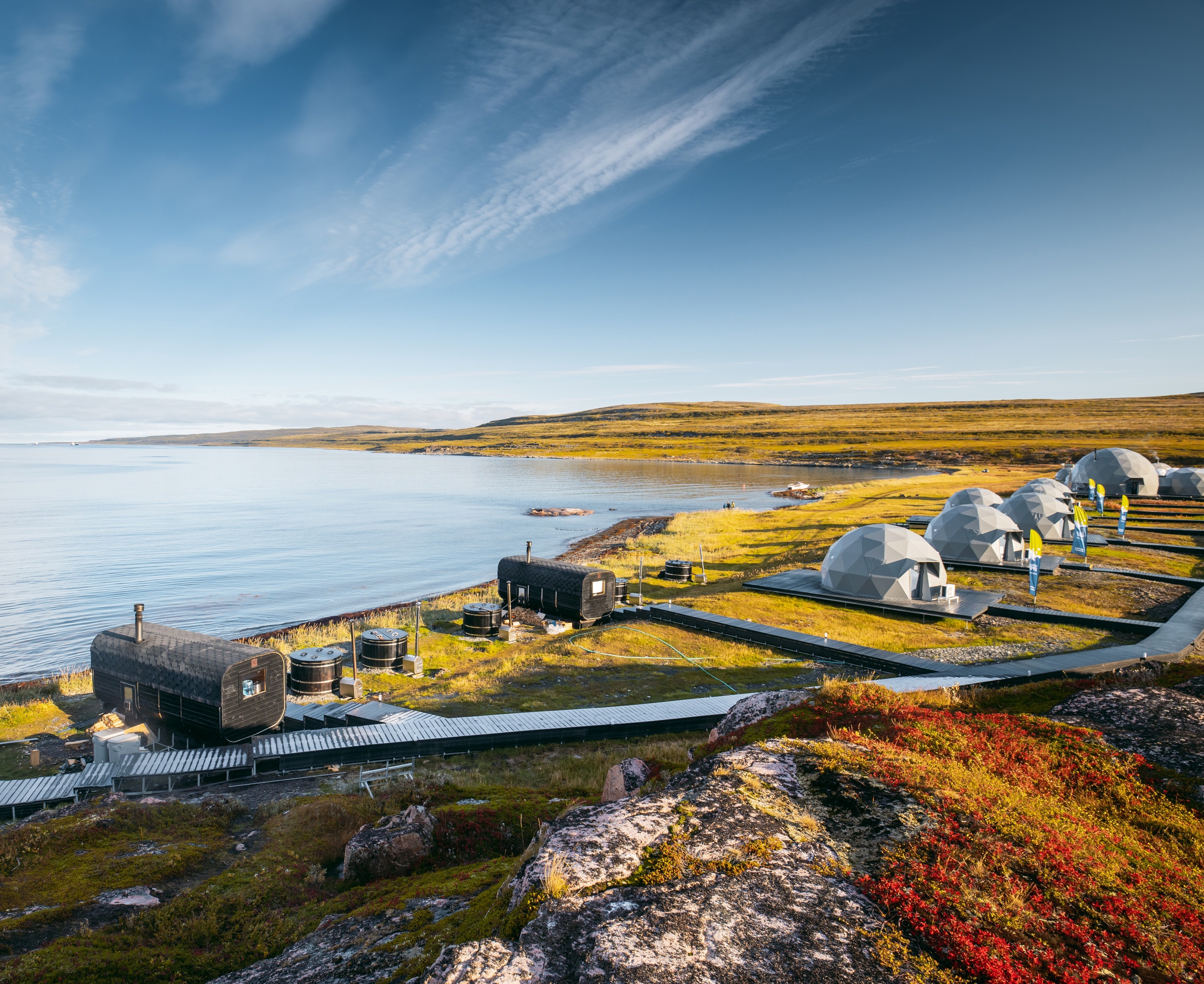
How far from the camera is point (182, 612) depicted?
4375cm

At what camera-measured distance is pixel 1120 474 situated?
78125 mm

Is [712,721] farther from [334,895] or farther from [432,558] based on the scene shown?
[432,558]

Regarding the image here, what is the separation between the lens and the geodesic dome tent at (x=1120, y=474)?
254ft

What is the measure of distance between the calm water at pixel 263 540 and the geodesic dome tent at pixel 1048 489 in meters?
41.2

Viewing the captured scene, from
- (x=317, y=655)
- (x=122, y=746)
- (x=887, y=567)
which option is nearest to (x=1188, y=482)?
(x=887, y=567)

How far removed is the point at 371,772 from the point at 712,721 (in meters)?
10.3

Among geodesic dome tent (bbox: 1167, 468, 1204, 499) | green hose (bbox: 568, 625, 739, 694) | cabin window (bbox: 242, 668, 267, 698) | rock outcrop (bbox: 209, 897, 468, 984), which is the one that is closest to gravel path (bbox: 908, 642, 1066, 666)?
green hose (bbox: 568, 625, 739, 694)

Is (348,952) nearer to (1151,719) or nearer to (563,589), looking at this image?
(1151,719)

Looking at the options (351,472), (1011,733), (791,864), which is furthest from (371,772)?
(351,472)

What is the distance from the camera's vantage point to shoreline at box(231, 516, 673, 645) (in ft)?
Result: 134

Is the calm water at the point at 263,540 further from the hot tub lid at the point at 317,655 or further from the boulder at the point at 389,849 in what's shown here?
the boulder at the point at 389,849

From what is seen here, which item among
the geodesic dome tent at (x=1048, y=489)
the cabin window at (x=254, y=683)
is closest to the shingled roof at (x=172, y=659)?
the cabin window at (x=254, y=683)

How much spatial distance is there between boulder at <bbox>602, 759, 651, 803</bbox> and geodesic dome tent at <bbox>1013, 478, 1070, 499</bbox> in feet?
192

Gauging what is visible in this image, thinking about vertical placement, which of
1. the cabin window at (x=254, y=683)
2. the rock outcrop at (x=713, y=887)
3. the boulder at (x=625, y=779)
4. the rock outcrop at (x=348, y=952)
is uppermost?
the rock outcrop at (x=713, y=887)
